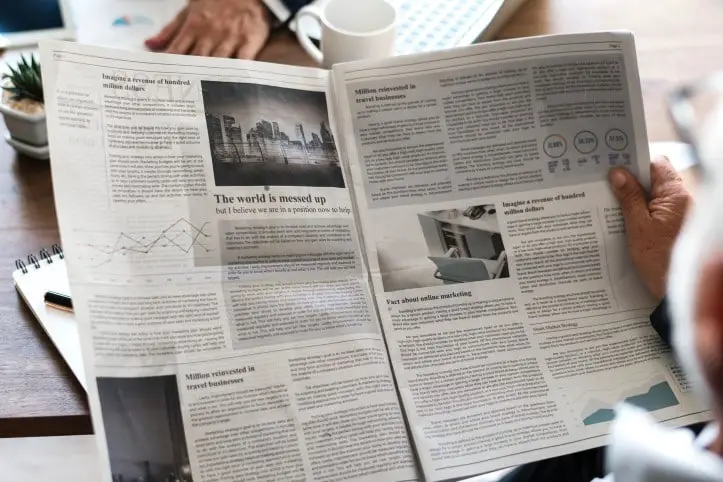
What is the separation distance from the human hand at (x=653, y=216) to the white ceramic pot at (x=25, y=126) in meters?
0.50

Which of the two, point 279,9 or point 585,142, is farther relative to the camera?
point 279,9

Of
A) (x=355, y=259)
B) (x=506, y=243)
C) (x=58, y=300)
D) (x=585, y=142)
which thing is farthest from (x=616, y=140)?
(x=58, y=300)

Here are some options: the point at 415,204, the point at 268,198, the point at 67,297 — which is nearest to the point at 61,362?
the point at 67,297

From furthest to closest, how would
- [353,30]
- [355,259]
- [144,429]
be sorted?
[353,30] < [355,259] < [144,429]

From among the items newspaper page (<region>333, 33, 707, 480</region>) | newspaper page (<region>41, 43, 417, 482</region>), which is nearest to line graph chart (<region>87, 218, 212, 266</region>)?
newspaper page (<region>41, 43, 417, 482</region>)

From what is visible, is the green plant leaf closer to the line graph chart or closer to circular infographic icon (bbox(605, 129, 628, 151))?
the line graph chart

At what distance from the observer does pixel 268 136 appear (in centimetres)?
61

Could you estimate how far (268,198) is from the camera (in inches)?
23.2

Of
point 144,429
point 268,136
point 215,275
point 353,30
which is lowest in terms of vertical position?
point 144,429

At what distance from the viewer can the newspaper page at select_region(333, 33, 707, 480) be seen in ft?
1.81

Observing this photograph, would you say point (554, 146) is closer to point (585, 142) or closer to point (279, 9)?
point (585, 142)

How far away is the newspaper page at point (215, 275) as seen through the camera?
50cm

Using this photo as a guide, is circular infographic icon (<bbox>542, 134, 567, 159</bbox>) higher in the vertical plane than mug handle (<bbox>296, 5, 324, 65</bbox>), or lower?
lower

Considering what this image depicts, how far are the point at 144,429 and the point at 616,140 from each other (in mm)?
464
